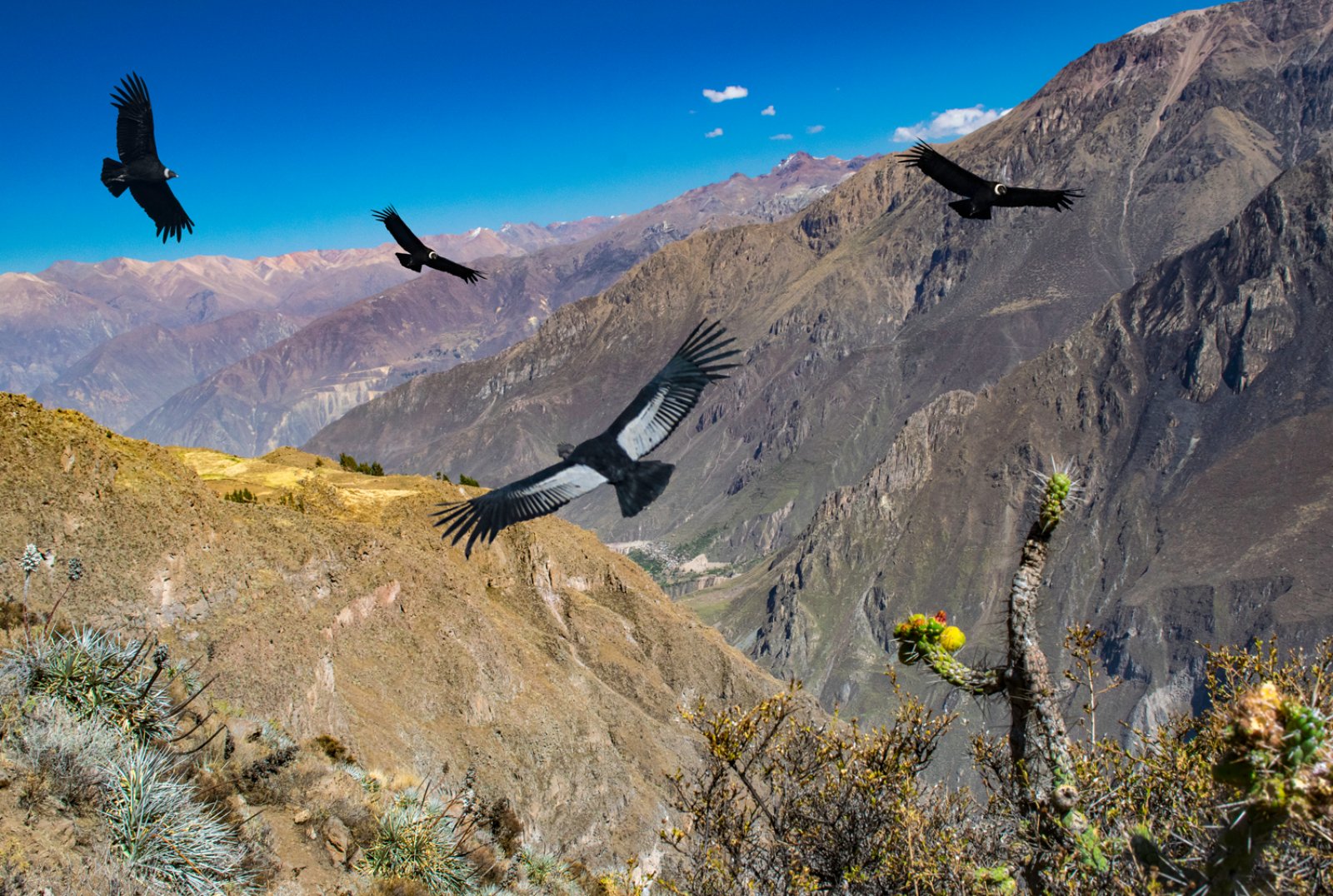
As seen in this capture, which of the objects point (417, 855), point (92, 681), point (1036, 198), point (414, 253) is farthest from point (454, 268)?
point (417, 855)

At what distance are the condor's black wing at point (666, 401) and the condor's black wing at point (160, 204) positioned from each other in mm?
8729

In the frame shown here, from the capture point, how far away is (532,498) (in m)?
9.09

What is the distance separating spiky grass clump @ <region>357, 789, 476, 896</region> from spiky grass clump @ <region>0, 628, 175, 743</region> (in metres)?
3.56

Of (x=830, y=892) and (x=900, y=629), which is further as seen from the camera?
(x=830, y=892)

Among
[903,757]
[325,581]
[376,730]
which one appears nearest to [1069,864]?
[903,757]

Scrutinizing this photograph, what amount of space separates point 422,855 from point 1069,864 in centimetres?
944

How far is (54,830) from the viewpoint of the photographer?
8.92 m

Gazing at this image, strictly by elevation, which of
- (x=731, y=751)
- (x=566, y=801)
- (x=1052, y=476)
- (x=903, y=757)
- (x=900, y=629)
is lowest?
(x=566, y=801)

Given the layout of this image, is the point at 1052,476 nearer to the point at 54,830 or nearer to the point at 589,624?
the point at 54,830

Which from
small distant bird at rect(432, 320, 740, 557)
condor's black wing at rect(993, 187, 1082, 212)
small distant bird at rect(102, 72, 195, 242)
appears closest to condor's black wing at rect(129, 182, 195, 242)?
small distant bird at rect(102, 72, 195, 242)

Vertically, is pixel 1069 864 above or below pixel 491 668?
above

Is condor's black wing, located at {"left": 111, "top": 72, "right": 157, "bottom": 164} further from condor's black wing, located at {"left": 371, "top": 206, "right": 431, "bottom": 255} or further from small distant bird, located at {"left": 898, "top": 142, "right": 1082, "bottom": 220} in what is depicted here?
small distant bird, located at {"left": 898, "top": 142, "right": 1082, "bottom": 220}

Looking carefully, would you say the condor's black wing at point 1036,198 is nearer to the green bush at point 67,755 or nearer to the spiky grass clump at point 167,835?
the spiky grass clump at point 167,835

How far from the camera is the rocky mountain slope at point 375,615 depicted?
25.1 metres
